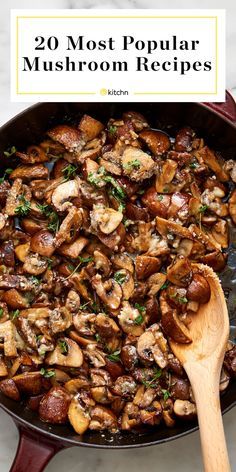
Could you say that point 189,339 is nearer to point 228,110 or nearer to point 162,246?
point 162,246

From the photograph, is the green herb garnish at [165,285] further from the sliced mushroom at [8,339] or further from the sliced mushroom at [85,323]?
the sliced mushroom at [8,339]

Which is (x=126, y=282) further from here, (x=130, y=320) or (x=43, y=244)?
(x=43, y=244)

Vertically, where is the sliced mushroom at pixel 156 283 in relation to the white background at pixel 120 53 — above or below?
below

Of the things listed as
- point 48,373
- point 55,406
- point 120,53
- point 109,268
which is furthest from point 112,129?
point 55,406

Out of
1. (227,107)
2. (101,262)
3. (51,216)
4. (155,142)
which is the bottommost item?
(101,262)

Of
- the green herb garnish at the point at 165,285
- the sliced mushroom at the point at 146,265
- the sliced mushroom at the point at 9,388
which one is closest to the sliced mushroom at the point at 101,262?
the sliced mushroom at the point at 146,265

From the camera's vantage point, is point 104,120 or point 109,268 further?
point 104,120

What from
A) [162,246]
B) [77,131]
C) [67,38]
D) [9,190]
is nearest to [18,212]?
[9,190]

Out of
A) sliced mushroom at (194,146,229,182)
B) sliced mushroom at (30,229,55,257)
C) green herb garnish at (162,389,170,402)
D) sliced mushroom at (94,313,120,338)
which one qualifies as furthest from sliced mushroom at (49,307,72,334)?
sliced mushroom at (194,146,229,182)
